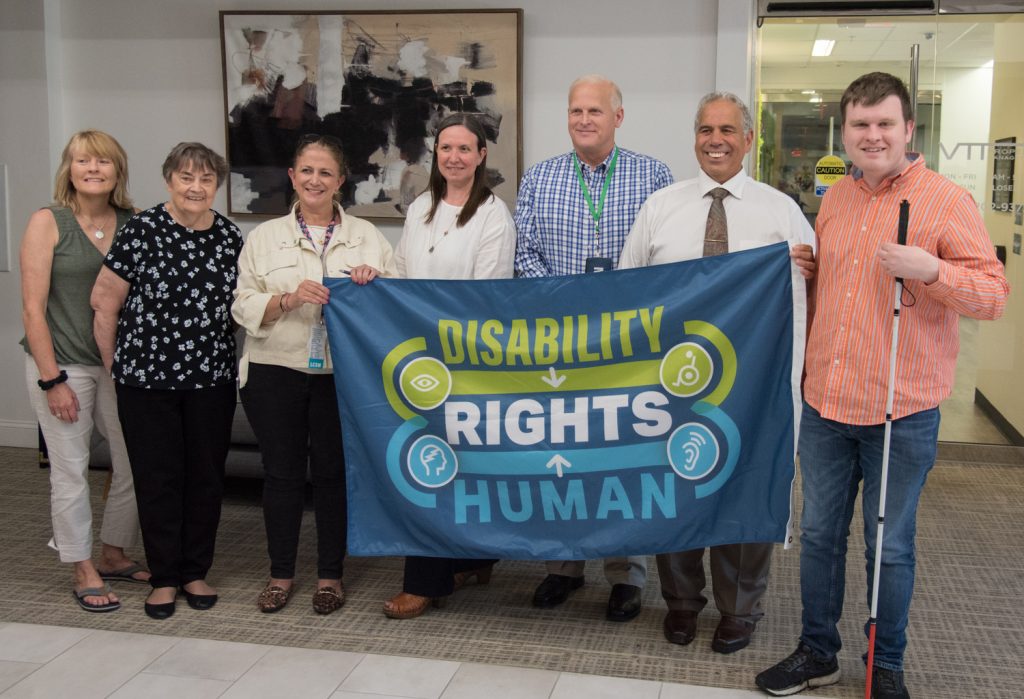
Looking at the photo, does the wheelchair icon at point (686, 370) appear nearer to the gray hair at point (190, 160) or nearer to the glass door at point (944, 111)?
the gray hair at point (190, 160)

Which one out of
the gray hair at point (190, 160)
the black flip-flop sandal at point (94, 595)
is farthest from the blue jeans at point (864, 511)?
the black flip-flop sandal at point (94, 595)

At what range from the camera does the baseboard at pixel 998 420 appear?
543cm

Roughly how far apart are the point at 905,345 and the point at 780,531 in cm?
65

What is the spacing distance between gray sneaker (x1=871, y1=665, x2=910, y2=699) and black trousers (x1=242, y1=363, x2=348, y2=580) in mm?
1647

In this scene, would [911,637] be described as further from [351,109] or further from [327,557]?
[351,109]

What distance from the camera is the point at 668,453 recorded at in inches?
117

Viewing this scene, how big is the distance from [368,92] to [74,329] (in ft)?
8.06

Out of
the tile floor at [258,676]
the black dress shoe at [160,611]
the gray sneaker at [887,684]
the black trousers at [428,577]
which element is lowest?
the tile floor at [258,676]

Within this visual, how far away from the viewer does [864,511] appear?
2771 millimetres

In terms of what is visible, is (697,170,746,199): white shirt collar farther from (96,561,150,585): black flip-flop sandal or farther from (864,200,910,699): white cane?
(96,561,150,585): black flip-flop sandal

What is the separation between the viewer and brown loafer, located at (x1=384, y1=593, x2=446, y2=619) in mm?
3336

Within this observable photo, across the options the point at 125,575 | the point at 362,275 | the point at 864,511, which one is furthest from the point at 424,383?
the point at 125,575

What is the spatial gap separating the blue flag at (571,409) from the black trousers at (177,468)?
0.52 m

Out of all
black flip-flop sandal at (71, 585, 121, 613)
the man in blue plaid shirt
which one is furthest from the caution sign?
black flip-flop sandal at (71, 585, 121, 613)
